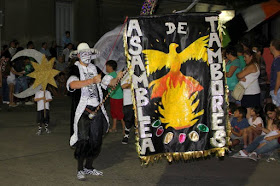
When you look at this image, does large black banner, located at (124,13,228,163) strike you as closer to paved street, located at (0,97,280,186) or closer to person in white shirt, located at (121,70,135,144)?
paved street, located at (0,97,280,186)

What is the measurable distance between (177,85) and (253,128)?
106 inches

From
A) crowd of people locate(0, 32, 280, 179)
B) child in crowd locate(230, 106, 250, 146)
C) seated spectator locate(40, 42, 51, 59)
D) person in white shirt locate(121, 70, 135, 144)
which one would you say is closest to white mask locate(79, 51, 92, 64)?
crowd of people locate(0, 32, 280, 179)

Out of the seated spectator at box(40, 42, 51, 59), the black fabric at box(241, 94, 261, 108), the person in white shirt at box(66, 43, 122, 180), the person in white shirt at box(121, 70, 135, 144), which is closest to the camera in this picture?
the person in white shirt at box(66, 43, 122, 180)

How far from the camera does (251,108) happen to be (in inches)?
360

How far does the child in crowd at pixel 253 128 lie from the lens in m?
8.75

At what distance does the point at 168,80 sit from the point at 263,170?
2265mm

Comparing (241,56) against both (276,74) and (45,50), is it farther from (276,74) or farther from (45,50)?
(45,50)

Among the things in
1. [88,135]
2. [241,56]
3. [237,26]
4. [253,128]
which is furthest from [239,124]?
[237,26]

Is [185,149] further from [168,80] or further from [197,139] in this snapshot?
[168,80]

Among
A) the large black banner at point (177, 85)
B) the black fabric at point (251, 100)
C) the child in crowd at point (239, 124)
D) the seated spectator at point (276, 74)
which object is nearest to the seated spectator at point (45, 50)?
the black fabric at point (251, 100)

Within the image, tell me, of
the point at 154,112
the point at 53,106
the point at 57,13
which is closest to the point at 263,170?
the point at 154,112

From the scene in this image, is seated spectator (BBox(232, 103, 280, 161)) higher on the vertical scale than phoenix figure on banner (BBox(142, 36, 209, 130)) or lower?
lower

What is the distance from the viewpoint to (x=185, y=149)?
671 centimetres

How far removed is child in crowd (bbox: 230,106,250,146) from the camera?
29.2ft
